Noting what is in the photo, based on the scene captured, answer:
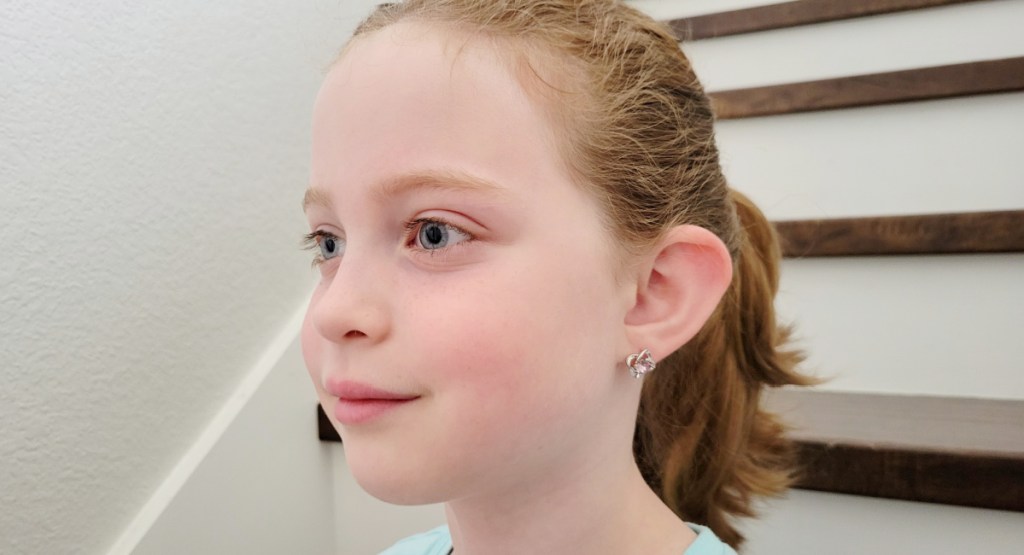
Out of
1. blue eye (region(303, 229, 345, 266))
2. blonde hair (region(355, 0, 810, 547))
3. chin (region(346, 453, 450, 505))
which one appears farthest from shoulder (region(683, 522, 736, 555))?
blue eye (region(303, 229, 345, 266))

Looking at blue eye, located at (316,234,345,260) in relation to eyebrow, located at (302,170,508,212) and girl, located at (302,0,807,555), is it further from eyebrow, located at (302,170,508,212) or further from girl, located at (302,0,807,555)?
eyebrow, located at (302,170,508,212)

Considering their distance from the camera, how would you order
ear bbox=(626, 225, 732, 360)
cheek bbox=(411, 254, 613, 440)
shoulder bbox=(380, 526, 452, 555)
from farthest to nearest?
shoulder bbox=(380, 526, 452, 555), ear bbox=(626, 225, 732, 360), cheek bbox=(411, 254, 613, 440)

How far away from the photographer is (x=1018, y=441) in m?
0.69

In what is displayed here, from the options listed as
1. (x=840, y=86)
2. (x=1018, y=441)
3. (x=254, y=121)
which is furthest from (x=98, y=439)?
(x=840, y=86)

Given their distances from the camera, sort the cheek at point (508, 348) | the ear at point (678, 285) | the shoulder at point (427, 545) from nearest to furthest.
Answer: the cheek at point (508, 348) → the ear at point (678, 285) → the shoulder at point (427, 545)

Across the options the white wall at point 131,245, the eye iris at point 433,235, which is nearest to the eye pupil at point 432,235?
the eye iris at point 433,235

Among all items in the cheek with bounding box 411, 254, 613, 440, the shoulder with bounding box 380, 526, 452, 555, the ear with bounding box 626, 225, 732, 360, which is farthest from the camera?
the shoulder with bounding box 380, 526, 452, 555

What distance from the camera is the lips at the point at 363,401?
465mm

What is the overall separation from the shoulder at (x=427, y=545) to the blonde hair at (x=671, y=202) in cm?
22

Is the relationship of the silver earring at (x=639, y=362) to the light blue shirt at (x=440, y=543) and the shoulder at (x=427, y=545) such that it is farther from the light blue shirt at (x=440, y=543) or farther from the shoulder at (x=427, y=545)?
the shoulder at (x=427, y=545)

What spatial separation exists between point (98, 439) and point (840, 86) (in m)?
1.13

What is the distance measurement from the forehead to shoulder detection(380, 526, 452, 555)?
0.39 meters

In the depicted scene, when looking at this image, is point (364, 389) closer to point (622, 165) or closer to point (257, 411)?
point (622, 165)

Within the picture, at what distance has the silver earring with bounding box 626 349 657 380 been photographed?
54cm
